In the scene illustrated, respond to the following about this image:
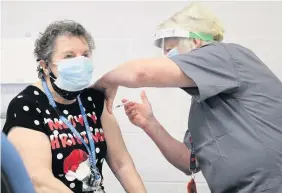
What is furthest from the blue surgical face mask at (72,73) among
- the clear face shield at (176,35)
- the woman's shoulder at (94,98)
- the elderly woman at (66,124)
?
the clear face shield at (176,35)

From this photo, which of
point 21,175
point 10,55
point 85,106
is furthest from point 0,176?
point 10,55

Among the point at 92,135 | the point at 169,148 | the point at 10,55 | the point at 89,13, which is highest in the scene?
the point at 89,13

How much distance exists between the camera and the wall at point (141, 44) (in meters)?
2.32

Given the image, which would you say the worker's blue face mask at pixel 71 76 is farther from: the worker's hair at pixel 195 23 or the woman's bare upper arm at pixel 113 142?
the worker's hair at pixel 195 23

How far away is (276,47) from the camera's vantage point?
2.32 meters

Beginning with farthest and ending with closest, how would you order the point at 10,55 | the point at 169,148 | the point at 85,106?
1. the point at 10,55
2. the point at 169,148
3. the point at 85,106

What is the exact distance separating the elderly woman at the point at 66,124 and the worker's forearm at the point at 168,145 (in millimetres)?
182

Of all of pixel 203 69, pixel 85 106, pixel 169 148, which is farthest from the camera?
pixel 169 148

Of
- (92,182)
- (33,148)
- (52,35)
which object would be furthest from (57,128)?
(52,35)

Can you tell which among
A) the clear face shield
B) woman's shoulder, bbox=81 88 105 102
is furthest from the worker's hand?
the clear face shield

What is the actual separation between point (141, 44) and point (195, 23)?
27.7 inches

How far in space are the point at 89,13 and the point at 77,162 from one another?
1060 mm

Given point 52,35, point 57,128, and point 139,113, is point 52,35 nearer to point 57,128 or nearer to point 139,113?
point 57,128

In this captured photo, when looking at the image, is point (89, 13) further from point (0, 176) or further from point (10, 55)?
point (0, 176)
